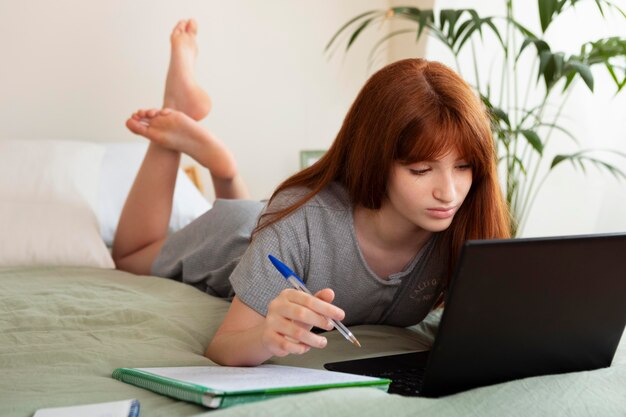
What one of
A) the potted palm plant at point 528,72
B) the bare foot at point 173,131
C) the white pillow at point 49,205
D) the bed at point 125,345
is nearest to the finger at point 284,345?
the bed at point 125,345

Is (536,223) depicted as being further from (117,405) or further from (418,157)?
(117,405)

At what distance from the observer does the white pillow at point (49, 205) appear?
2.11 meters

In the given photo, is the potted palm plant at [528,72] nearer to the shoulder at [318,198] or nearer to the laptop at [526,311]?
the shoulder at [318,198]

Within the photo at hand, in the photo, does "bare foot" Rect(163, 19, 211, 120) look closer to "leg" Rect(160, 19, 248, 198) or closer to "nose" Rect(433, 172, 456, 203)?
"leg" Rect(160, 19, 248, 198)

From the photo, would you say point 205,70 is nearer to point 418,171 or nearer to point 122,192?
point 122,192

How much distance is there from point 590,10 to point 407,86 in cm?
177

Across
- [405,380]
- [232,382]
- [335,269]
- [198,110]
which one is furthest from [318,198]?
[198,110]

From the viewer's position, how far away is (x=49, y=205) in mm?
2221

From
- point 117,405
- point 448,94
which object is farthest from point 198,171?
point 117,405

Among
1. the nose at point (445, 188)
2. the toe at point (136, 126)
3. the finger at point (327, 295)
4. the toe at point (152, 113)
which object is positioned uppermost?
the nose at point (445, 188)

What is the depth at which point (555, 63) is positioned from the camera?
220 centimetres

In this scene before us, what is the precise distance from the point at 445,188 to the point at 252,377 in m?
0.43

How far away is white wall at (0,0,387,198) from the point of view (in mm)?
2828

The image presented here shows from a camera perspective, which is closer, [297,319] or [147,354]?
[297,319]
